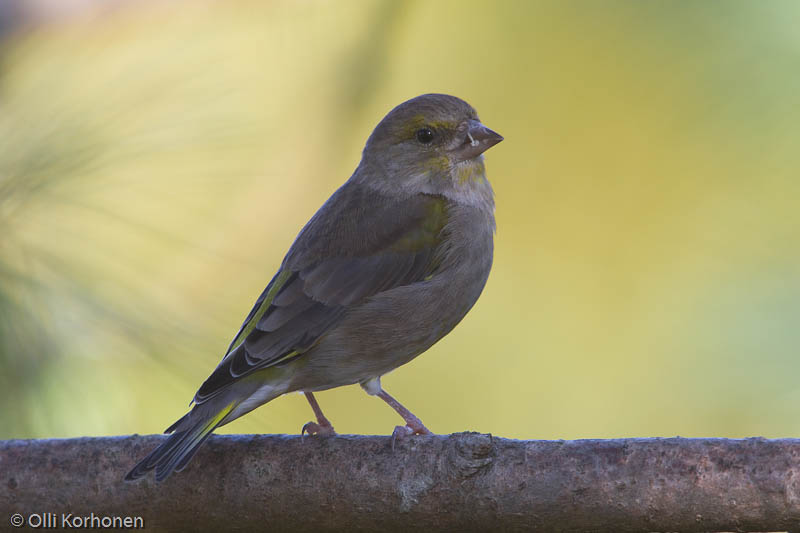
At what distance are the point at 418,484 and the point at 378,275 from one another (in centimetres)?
119

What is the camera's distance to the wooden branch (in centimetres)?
257

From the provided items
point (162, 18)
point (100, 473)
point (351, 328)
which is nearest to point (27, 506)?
point (100, 473)

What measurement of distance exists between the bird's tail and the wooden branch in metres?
0.08

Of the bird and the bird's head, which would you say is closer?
the bird

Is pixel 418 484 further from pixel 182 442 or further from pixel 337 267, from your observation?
pixel 337 267

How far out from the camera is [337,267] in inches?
152

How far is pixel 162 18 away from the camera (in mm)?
3799

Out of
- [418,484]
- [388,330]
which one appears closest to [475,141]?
[388,330]

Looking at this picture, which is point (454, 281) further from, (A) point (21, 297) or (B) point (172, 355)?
(A) point (21, 297)

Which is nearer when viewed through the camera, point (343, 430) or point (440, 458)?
point (440, 458)

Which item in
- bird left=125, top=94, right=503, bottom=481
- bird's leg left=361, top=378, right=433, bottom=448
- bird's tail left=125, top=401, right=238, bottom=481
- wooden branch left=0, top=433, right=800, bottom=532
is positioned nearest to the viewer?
wooden branch left=0, top=433, right=800, bottom=532

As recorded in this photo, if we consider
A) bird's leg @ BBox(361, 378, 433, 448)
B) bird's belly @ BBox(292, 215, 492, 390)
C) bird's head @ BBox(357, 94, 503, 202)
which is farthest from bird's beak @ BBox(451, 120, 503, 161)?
bird's leg @ BBox(361, 378, 433, 448)

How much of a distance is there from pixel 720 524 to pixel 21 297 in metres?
2.42

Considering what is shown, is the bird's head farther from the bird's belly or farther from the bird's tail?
the bird's tail
